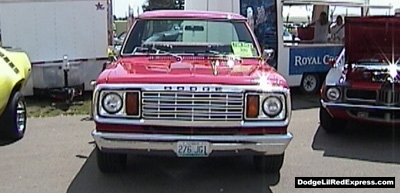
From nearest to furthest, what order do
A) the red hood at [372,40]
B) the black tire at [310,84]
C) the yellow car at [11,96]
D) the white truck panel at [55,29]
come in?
the yellow car at [11,96] → the red hood at [372,40] → the white truck panel at [55,29] → the black tire at [310,84]

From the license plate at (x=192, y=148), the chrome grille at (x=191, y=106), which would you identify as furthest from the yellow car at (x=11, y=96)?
the license plate at (x=192, y=148)

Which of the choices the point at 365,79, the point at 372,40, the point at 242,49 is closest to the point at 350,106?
the point at 365,79

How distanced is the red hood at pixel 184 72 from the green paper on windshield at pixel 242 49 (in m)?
0.24

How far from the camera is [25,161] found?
5.83 m

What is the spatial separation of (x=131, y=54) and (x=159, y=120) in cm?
138

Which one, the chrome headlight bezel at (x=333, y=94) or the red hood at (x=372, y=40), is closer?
the chrome headlight bezel at (x=333, y=94)

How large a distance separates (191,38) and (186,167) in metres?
1.54

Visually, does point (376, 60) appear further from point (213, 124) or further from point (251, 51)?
point (213, 124)

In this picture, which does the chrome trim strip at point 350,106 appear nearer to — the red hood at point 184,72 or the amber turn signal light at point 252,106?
the red hood at point 184,72

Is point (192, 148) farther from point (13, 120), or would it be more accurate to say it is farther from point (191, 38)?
point (13, 120)

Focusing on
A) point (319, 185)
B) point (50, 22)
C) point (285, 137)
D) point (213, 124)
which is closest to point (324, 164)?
point (319, 185)

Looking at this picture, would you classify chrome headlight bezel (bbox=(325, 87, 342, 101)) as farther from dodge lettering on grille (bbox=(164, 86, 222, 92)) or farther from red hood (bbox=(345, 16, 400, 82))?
dodge lettering on grille (bbox=(164, 86, 222, 92))

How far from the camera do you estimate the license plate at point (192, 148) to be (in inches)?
174

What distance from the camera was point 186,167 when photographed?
546 cm
